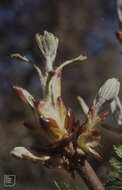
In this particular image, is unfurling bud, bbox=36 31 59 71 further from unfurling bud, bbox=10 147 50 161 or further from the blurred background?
the blurred background

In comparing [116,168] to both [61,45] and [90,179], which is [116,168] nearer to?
[90,179]

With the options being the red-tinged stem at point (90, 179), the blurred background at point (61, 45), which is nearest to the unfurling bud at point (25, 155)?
the red-tinged stem at point (90, 179)

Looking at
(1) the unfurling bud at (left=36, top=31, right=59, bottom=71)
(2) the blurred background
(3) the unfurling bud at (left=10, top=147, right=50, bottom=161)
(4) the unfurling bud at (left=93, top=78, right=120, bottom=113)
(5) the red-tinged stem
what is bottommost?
(5) the red-tinged stem

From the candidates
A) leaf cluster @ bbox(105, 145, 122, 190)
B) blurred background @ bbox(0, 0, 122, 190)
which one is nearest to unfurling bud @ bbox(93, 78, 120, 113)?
leaf cluster @ bbox(105, 145, 122, 190)

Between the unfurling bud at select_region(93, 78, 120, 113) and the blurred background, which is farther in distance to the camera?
the blurred background

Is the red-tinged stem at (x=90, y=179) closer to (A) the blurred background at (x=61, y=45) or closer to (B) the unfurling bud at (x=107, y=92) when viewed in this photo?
(B) the unfurling bud at (x=107, y=92)

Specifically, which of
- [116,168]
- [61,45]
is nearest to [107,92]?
[116,168]
